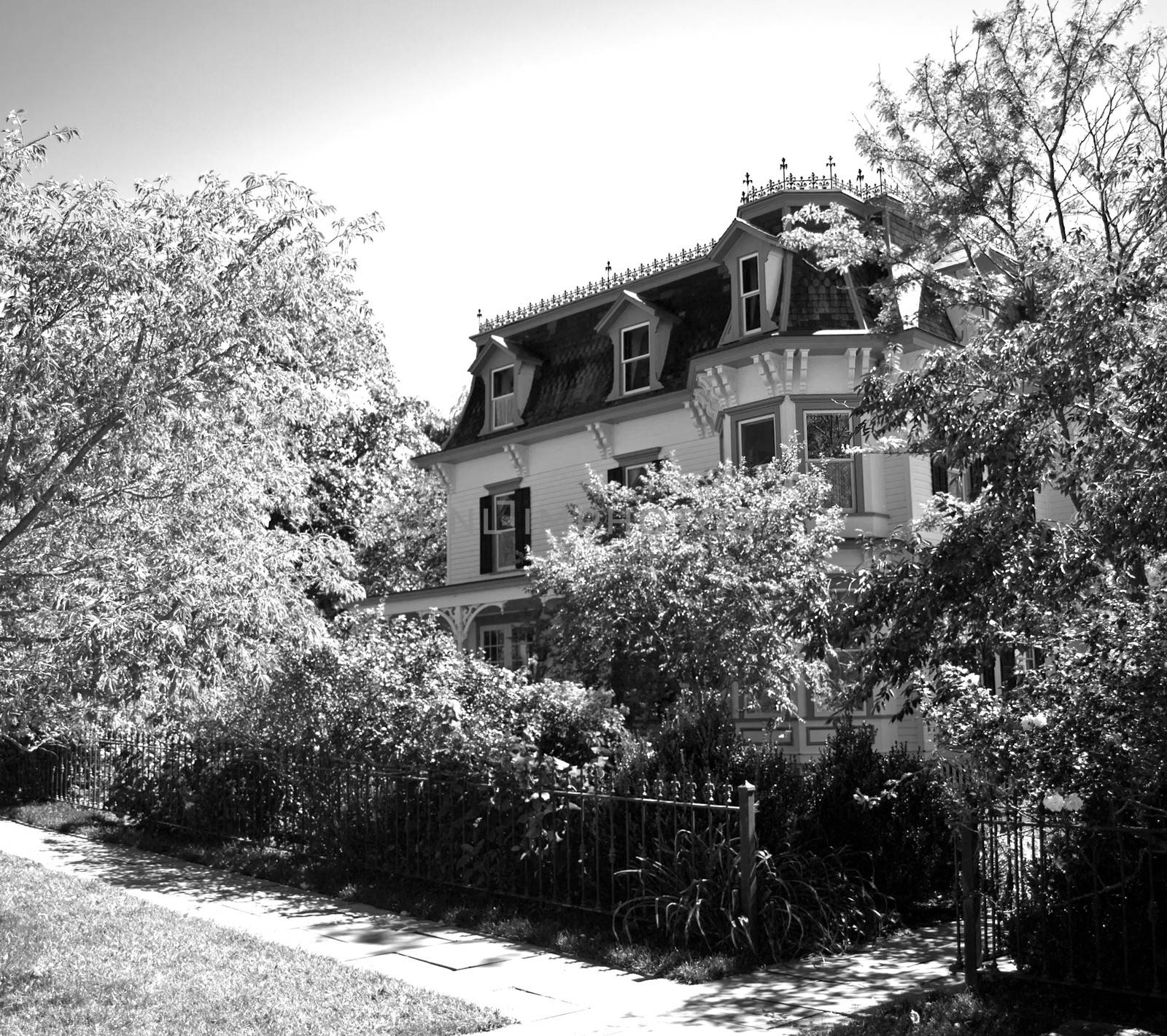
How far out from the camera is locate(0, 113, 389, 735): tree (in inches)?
339

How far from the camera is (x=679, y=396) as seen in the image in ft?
79.7

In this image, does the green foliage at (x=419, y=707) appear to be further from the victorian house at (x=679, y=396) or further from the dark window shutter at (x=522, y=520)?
the dark window shutter at (x=522, y=520)

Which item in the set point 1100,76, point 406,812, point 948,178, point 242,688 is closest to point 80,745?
point 242,688

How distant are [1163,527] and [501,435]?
21591 millimetres

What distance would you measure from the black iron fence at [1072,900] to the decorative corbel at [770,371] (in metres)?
14.8

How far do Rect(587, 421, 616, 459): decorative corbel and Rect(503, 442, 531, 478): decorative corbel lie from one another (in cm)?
255

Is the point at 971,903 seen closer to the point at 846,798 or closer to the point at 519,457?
the point at 846,798

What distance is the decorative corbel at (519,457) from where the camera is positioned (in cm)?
2789

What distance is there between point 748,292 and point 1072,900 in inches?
695

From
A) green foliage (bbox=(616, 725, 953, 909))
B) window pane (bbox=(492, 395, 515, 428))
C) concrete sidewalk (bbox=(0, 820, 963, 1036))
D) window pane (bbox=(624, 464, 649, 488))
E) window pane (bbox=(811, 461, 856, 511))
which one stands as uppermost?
window pane (bbox=(492, 395, 515, 428))

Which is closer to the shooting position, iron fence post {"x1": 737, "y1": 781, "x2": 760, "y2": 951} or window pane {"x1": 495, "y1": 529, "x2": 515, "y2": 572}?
iron fence post {"x1": 737, "y1": 781, "x2": 760, "y2": 951}

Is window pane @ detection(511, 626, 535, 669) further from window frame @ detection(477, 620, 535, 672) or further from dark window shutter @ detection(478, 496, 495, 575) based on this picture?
dark window shutter @ detection(478, 496, 495, 575)

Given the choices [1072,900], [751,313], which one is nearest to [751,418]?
[751,313]

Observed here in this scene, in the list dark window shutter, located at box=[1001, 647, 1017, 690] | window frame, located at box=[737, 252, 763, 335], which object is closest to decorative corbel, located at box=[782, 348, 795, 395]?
window frame, located at box=[737, 252, 763, 335]
